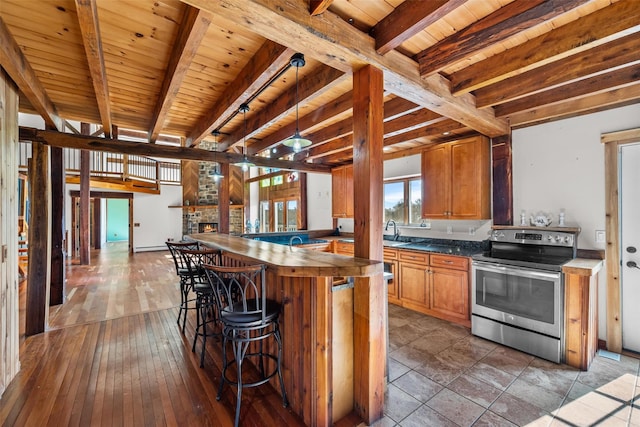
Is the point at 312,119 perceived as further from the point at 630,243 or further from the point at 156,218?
the point at 156,218

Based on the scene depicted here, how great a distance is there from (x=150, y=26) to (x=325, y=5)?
1287 millimetres

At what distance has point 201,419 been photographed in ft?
5.99

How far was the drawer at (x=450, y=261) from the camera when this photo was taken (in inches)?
130

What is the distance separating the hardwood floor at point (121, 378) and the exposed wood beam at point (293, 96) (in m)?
2.52

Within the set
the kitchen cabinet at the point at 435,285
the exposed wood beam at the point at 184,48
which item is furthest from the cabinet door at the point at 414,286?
the exposed wood beam at the point at 184,48

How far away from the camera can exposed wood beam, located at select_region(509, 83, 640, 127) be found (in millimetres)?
2605

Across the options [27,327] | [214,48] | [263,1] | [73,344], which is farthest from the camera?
[27,327]

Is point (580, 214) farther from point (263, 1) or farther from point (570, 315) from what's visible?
point (263, 1)

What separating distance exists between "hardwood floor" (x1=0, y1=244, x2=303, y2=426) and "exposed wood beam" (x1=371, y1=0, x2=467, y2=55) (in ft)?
8.38

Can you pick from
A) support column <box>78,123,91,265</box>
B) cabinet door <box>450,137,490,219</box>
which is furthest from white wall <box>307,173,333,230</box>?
support column <box>78,123,91,265</box>

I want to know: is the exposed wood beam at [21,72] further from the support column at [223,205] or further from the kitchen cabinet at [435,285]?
the kitchen cabinet at [435,285]

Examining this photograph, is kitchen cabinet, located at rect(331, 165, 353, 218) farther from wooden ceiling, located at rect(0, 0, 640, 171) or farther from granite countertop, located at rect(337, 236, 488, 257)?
wooden ceiling, located at rect(0, 0, 640, 171)

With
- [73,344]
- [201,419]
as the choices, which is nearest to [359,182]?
[201,419]

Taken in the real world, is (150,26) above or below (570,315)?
above
